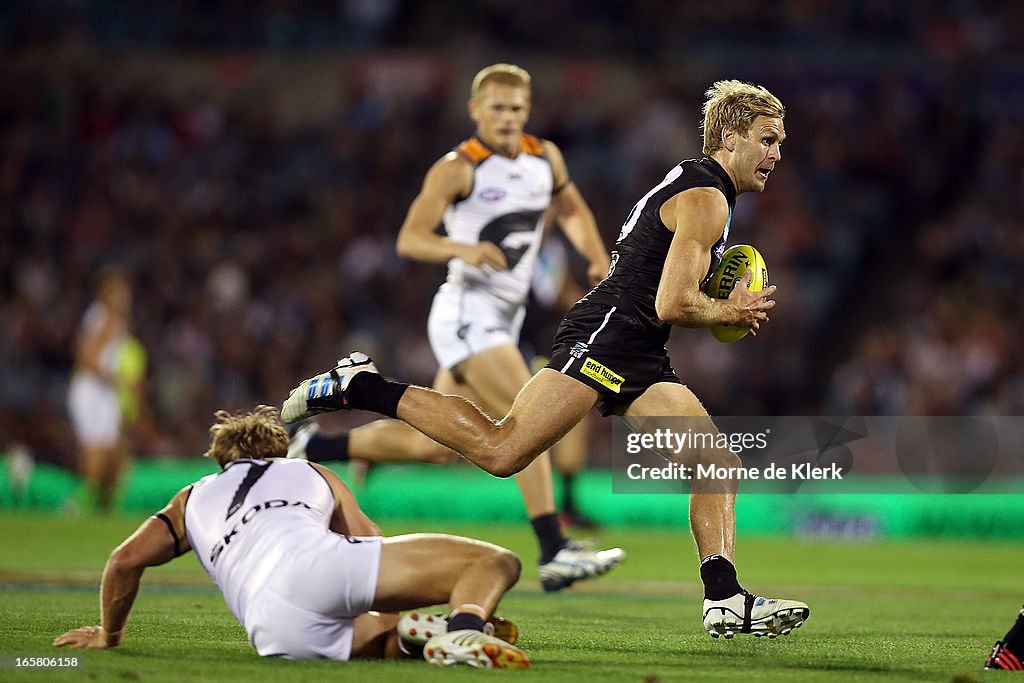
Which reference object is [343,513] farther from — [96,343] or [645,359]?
[96,343]

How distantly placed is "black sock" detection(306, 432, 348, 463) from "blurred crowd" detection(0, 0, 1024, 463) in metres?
8.77

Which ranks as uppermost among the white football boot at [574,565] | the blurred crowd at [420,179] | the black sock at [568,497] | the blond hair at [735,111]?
the blurred crowd at [420,179]

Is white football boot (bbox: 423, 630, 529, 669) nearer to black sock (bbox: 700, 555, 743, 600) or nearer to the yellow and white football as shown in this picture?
black sock (bbox: 700, 555, 743, 600)

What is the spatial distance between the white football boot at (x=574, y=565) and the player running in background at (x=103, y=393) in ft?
28.7

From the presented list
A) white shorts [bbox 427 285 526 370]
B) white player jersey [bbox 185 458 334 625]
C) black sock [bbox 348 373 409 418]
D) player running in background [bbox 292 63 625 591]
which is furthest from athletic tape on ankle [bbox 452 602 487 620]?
white shorts [bbox 427 285 526 370]

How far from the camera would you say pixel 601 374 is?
714 centimetres

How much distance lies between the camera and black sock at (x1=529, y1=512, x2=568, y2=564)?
9352mm

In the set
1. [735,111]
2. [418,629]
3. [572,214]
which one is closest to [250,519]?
[418,629]

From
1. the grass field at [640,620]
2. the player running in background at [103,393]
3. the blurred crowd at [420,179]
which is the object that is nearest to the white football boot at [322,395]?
the grass field at [640,620]

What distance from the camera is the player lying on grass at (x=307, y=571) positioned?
18.6ft

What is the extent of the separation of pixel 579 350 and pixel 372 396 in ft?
3.40

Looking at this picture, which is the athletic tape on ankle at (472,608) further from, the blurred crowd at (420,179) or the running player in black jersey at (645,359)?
the blurred crowd at (420,179)

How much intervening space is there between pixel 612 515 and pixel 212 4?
12.1 meters

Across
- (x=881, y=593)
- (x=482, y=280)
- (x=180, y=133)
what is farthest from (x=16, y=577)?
(x=180, y=133)
